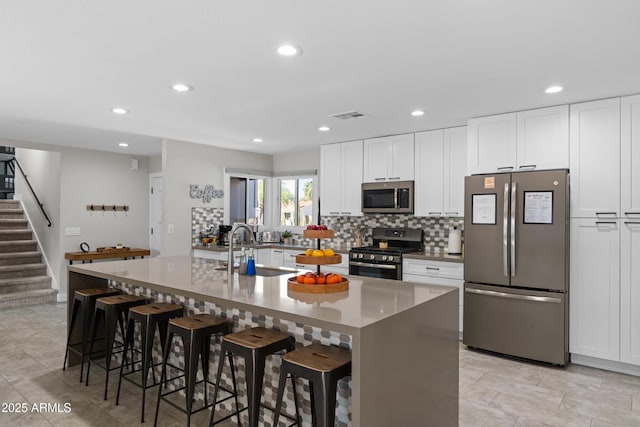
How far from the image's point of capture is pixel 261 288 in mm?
2473

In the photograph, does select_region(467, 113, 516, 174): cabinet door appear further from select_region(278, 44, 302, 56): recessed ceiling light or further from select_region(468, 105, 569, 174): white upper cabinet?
select_region(278, 44, 302, 56): recessed ceiling light

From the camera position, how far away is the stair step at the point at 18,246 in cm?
659

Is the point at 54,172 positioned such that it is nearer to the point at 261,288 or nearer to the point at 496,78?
the point at 261,288

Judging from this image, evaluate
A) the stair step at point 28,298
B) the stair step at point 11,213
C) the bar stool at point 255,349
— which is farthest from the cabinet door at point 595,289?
the stair step at point 11,213

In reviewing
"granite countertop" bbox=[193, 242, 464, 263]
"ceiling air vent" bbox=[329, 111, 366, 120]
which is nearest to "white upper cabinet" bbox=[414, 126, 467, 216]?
"granite countertop" bbox=[193, 242, 464, 263]

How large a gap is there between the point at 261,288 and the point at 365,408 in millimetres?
1050

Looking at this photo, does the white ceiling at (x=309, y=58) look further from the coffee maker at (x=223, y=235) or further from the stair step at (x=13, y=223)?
the stair step at (x=13, y=223)

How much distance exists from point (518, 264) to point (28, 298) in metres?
6.53

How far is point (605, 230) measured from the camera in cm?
350

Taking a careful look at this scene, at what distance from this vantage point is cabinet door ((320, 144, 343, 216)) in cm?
569

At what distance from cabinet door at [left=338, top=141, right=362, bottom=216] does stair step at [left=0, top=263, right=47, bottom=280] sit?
4.96m

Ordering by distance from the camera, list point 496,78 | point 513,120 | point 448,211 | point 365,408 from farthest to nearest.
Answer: point 448,211
point 513,120
point 496,78
point 365,408

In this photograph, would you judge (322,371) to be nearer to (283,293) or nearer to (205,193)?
(283,293)

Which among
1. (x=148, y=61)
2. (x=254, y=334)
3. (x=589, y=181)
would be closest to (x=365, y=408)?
(x=254, y=334)
